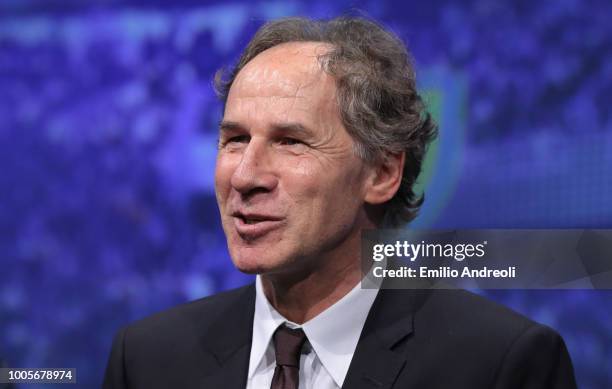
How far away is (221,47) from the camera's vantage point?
250 centimetres

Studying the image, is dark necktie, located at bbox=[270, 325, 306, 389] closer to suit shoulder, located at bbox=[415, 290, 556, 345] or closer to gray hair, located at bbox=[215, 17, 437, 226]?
suit shoulder, located at bbox=[415, 290, 556, 345]

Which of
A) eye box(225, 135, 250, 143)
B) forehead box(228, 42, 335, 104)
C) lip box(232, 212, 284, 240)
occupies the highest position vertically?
forehead box(228, 42, 335, 104)

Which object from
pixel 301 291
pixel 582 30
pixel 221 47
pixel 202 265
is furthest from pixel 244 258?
pixel 582 30

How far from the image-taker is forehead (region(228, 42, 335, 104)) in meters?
1.92

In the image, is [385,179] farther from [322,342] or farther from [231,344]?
[231,344]

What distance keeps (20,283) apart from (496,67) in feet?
4.57

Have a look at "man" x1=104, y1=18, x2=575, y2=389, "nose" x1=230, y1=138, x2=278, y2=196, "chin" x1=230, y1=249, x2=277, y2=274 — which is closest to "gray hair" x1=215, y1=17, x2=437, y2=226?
"man" x1=104, y1=18, x2=575, y2=389

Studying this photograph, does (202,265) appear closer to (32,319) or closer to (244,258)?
(32,319)

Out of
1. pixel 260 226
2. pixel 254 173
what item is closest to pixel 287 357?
pixel 260 226

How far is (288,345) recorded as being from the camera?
1943 mm

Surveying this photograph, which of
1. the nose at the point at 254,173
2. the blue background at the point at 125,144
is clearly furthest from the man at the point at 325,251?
the blue background at the point at 125,144

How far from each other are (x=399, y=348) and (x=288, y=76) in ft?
2.01

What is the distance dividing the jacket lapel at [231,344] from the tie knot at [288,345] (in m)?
0.10

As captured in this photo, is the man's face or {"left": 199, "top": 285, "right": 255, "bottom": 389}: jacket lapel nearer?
the man's face
